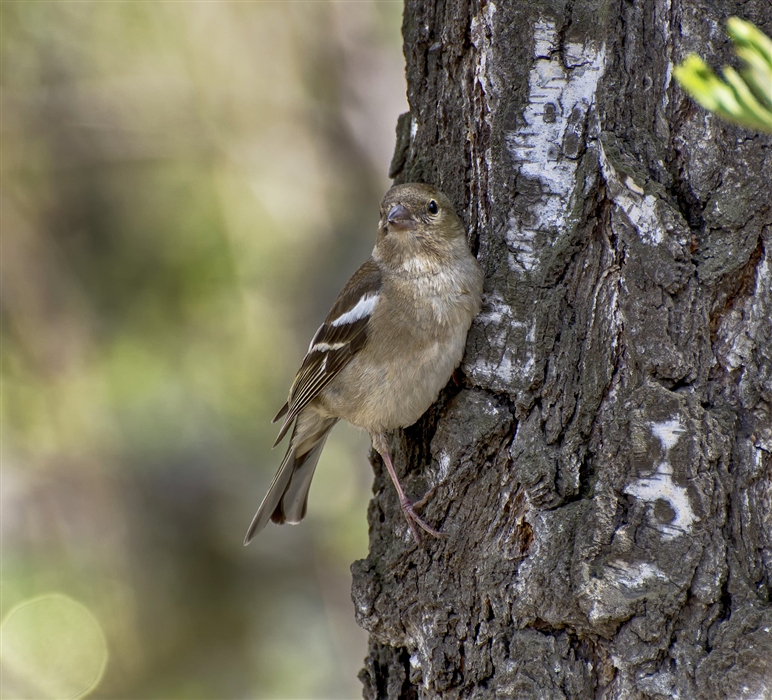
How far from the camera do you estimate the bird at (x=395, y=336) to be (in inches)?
116

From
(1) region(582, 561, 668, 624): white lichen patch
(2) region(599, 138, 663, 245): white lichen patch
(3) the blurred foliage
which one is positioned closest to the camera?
(3) the blurred foliage

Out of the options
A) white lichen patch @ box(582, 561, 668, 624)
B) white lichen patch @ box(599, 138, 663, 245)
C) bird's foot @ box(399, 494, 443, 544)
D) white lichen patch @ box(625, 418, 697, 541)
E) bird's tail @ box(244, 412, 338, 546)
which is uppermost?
white lichen patch @ box(599, 138, 663, 245)

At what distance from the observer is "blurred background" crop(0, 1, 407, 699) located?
4645 mm

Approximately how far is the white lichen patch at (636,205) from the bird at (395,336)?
0.57 meters

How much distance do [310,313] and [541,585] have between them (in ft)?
11.8

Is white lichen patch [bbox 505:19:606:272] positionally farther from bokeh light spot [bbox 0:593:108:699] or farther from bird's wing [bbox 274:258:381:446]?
bokeh light spot [bbox 0:593:108:699]

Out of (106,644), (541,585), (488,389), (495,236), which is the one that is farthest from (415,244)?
(106,644)

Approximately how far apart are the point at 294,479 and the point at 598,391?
6.07 feet

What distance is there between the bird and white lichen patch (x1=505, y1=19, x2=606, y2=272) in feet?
1.07

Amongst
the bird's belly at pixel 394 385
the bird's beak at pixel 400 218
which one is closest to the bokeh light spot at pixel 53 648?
the bird's belly at pixel 394 385

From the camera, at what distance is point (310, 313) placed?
223 inches

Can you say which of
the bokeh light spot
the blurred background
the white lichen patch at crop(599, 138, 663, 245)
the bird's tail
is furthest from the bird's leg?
the bokeh light spot

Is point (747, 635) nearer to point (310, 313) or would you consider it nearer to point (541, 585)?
point (541, 585)

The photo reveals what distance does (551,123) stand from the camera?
8.38 ft
